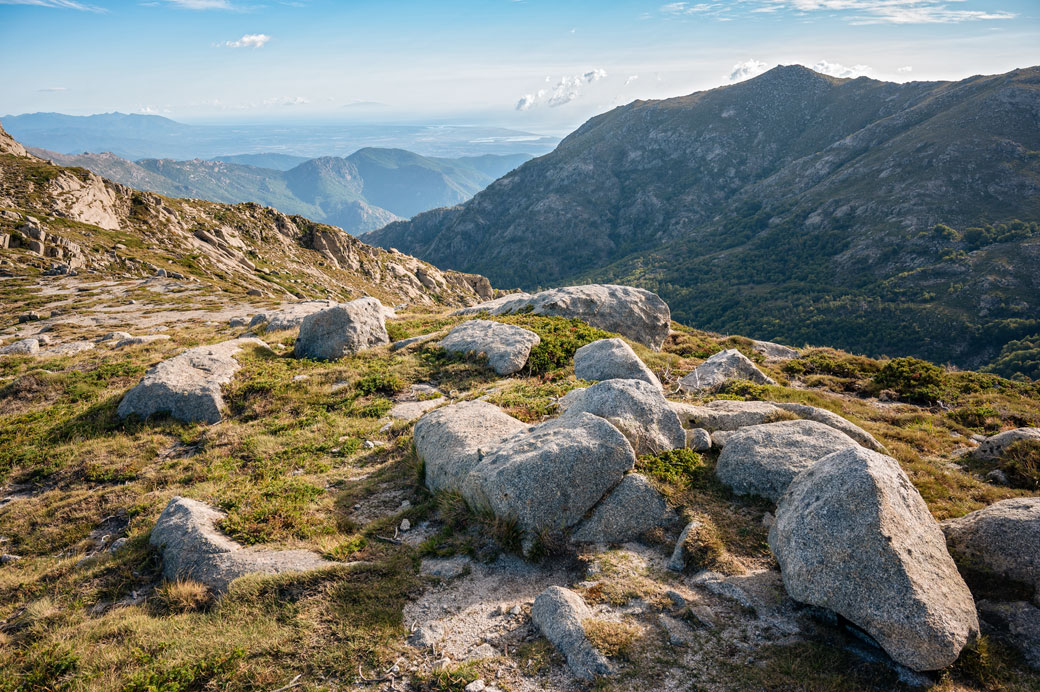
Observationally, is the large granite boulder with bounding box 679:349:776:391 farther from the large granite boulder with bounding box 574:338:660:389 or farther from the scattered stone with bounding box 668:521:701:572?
the scattered stone with bounding box 668:521:701:572

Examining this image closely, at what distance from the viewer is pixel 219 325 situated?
35938 mm

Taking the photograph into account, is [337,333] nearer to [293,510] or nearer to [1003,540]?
[293,510]

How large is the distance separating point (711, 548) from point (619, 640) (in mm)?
3171

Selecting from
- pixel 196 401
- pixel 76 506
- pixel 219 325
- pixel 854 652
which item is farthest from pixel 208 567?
pixel 219 325

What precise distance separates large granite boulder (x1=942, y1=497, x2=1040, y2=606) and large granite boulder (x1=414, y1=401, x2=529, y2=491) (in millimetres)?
9879

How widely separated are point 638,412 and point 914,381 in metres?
16.5

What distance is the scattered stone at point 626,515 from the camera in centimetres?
1009

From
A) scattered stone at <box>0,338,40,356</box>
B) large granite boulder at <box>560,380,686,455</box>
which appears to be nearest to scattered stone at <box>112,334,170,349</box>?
scattered stone at <box>0,338,40,356</box>

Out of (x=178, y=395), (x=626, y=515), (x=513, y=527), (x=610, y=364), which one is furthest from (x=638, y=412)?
(x=178, y=395)

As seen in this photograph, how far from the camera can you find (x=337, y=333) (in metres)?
24.1

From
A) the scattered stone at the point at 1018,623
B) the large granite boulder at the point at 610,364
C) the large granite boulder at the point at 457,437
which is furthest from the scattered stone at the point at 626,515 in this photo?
the large granite boulder at the point at 610,364

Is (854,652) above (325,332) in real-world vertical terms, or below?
below

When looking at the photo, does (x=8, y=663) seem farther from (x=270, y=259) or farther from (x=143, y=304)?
(x=270, y=259)

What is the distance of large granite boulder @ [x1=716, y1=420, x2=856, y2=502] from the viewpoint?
10.9 m
